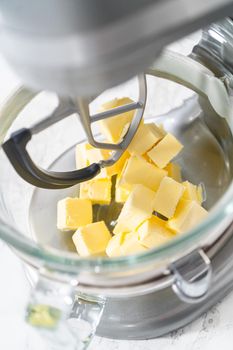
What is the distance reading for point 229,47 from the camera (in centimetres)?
62

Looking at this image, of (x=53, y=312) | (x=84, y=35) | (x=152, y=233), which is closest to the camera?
(x=84, y=35)

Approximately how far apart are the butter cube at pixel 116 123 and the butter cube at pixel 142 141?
0.01m

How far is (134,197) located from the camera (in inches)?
25.3

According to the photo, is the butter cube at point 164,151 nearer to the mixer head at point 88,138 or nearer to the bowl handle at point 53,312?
the mixer head at point 88,138

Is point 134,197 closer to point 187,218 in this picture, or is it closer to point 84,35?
point 187,218

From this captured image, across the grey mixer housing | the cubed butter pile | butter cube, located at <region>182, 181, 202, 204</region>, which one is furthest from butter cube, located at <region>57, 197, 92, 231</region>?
the grey mixer housing

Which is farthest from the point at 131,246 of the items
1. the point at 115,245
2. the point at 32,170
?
the point at 32,170

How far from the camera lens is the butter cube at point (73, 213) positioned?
670mm

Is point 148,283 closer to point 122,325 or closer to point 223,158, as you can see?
point 122,325

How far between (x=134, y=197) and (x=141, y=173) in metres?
0.03

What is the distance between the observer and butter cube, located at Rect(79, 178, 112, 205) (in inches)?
27.3

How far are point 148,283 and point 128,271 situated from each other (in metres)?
0.05

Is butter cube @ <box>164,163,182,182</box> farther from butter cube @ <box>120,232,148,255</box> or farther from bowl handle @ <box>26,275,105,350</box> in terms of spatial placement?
bowl handle @ <box>26,275,105,350</box>

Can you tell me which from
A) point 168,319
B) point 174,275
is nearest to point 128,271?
point 174,275
